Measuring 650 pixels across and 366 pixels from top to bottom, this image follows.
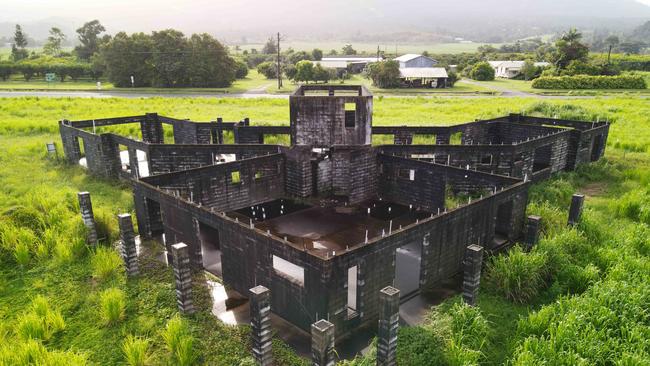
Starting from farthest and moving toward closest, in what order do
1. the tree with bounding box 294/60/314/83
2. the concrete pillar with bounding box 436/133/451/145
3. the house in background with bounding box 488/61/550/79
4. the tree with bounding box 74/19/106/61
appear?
1. the tree with bounding box 74/19/106/61
2. the house in background with bounding box 488/61/550/79
3. the tree with bounding box 294/60/314/83
4. the concrete pillar with bounding box 436/133/451/145

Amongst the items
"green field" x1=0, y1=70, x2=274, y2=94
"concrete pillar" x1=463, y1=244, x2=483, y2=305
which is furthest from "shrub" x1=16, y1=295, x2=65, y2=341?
"green field" x1=0, y1=70, x2=274, y2=94

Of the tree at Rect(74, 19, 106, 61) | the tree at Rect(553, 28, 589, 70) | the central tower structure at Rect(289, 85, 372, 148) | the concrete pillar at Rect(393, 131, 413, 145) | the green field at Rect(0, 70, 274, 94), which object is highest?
the tree at Rect(74, 19, 106, 61)

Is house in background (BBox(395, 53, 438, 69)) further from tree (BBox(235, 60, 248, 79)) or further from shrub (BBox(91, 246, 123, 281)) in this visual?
shrub (BBox(91, 246, 123, 281))

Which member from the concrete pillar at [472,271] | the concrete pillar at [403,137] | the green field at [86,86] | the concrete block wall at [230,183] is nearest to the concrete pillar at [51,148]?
the concrete block wall at [230,183]

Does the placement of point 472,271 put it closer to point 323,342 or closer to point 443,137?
point 323,342

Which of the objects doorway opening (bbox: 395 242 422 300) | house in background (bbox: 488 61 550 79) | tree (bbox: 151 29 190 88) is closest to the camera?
doorway opening (bbox: 395 242 422 300)

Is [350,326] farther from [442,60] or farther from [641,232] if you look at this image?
[442,60]
